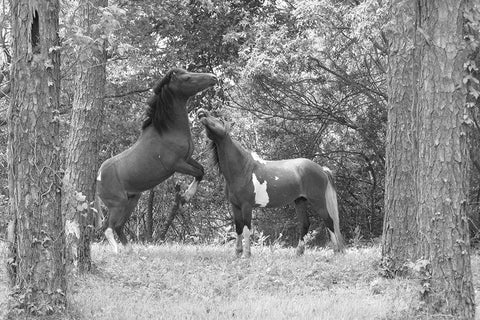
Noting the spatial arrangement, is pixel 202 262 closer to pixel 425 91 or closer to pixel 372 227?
pixel 425 91

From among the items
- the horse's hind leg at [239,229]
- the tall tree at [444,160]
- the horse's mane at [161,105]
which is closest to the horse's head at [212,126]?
the horse's mane at [161,105]

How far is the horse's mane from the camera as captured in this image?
10.6 metres

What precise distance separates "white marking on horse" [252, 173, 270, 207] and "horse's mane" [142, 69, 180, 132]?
1673 mm

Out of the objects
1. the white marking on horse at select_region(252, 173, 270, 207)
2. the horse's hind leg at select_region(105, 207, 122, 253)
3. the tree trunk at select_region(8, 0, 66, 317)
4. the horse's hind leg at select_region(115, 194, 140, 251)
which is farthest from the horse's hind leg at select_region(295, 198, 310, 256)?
the tree trunk at select_region(8, 0, 66, 317)

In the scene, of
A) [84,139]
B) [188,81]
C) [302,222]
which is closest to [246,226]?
[302,222]

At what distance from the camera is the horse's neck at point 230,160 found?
10727mm

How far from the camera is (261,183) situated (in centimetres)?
1081

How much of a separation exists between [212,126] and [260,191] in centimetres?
132

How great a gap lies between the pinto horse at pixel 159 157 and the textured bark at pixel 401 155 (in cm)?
291

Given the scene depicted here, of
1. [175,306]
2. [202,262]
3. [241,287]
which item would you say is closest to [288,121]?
[202,262]

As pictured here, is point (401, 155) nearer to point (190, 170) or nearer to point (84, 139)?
point (190, 170)

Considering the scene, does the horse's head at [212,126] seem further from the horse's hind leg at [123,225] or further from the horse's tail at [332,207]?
the horse's tail at [332,207]

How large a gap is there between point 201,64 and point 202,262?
8706 mm

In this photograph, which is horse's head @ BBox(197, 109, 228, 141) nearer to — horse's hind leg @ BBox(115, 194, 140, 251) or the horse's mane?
the horse's mane
